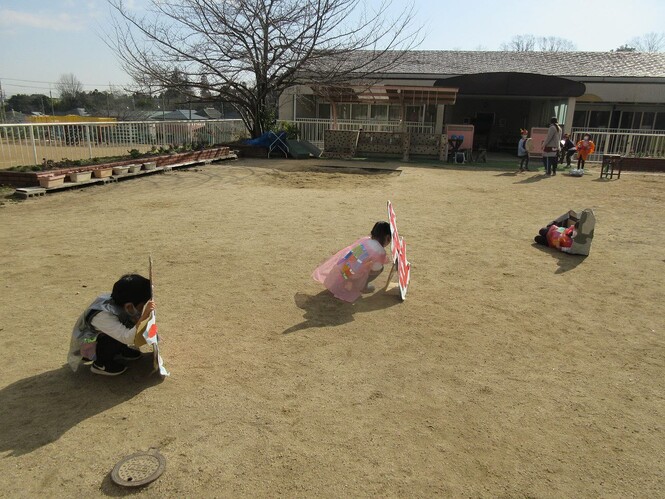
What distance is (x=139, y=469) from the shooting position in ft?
8.34

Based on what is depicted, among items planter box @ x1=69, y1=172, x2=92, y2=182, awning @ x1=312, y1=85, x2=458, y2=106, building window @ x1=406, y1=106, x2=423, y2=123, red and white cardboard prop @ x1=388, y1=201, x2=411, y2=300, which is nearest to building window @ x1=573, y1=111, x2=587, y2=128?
building window @ x1=406, y1=106, x2=423, y2=123

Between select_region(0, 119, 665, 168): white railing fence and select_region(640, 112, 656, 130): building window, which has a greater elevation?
select_region(640, 112, 656, 130): building window

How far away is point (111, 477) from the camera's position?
2488 millimetres

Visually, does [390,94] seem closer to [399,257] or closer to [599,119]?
[599,119]

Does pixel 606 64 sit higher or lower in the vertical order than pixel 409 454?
higher

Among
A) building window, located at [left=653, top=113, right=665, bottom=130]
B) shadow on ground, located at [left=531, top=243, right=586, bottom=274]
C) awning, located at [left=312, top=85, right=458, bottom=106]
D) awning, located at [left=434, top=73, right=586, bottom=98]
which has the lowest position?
shadow on ground, located at [left=531, top=243, right=586, bottom=274]

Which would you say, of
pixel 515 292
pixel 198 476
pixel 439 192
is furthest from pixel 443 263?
pixel 439 192

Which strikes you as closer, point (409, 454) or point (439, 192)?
point (409, 454)

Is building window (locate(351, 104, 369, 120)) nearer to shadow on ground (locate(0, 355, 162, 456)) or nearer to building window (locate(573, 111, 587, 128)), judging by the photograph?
building window (locate(573, 111, 587, 128))

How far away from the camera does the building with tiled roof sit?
79.3 feet

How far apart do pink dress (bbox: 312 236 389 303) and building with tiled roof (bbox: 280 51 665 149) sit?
59.7ft

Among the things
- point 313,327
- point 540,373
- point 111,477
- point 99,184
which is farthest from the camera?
point 99,184

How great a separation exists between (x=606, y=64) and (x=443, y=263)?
87.3 feet

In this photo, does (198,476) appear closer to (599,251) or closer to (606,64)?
(599,251)
